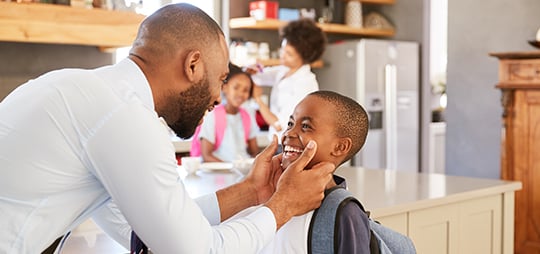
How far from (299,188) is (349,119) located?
0.27 meters

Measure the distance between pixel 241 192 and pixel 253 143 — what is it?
7.13 ft

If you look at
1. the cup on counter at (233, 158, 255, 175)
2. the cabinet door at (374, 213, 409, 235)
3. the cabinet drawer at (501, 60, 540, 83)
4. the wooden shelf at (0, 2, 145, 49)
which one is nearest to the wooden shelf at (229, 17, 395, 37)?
the wooden shelf at (0, 2, 145, 49)

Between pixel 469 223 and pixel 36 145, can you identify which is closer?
pixel 36 145

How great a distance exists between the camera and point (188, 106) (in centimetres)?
Answer: 139

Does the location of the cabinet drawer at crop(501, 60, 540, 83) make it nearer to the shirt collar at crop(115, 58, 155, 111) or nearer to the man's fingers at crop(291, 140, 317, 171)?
the man's fingers at crop(291, 140, 317, 171)

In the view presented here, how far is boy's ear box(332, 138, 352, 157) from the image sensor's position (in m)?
1.65

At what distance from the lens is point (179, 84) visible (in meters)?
1.35

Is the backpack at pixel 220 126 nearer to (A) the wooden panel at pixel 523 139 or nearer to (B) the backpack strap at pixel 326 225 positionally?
(A) the wooden panel at pixel 523 139

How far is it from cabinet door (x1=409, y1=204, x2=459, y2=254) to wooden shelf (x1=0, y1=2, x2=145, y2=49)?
7.60ft

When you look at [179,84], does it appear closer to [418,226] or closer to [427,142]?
[418,226]

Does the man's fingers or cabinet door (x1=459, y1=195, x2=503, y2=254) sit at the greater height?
the man's fingers

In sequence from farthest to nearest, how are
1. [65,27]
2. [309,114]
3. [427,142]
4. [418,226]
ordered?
1. [427,142]
2. [65,27]
3. [418,226]
4. [309,114]

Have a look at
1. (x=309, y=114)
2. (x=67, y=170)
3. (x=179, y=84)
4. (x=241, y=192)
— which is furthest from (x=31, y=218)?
(x=309, y=114)

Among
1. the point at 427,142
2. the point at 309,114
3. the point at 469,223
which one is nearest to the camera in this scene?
the point at 309,114
